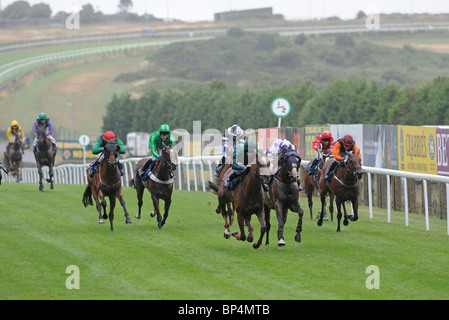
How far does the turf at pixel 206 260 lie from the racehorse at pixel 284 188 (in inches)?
18.9

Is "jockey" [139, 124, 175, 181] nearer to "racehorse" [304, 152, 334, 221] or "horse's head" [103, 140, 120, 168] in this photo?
"horse's head" [103, 140, 120, 168]

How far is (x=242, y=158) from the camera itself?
1175 centimetres

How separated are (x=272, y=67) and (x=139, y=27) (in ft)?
101

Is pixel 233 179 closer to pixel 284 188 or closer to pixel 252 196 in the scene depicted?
pixel 252 196

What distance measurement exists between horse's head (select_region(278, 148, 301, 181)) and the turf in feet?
3.39

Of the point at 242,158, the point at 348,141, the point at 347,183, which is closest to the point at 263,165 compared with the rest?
the point at 242,158

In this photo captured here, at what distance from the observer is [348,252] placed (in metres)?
11.7

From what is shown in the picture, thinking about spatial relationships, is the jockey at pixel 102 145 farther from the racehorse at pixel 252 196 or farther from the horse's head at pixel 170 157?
the racehorse at pixel 252 196

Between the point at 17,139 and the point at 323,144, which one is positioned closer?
the point at 323,144

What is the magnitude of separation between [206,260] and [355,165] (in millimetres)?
3697

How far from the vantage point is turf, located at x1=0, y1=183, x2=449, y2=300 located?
8.94 metres

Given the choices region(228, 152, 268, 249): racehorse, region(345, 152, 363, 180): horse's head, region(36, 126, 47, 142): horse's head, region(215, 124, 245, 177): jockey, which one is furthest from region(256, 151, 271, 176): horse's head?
region(36, 126, 47, 142): horse's head
